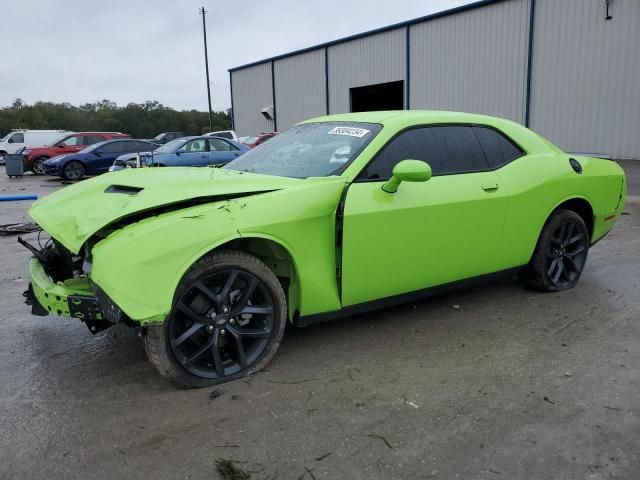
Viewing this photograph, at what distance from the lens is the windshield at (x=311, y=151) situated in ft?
11.9


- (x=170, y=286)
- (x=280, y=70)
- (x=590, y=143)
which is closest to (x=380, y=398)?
(x=170, y=286)

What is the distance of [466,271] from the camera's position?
4.06m

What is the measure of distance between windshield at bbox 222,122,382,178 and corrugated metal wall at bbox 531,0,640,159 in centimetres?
1582

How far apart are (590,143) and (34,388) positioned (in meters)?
18.4

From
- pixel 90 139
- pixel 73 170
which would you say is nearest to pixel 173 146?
pixel 73 170

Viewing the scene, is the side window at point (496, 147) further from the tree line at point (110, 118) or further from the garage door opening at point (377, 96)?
the tree line at point (110, 118)

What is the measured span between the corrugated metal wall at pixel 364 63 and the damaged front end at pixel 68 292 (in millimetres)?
21233

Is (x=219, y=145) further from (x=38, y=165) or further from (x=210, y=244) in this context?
(x=210, y=244)

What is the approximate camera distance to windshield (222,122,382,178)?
3633mm

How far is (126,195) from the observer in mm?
3248

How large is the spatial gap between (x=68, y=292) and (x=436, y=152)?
8.44 feet

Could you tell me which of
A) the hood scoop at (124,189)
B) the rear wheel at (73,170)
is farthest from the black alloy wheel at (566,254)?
the rear wheel at (73,170)

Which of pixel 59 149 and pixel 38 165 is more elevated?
pixel 59 149

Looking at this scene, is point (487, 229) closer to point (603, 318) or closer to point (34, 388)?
point (603, 318)
